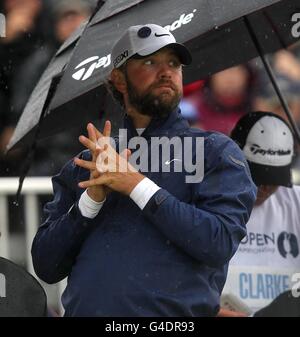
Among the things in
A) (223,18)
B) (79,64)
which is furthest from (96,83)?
(223,18)

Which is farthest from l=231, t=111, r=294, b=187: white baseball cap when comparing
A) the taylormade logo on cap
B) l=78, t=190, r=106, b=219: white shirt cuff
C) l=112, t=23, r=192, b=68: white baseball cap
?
l=78, t=190, r=106, b=219: white shirt cuff

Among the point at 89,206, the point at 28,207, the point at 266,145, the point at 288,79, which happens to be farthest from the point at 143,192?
the point at 288,79

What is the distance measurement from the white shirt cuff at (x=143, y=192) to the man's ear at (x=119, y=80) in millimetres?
629

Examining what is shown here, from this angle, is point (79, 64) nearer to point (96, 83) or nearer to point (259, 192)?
point (96, 83)

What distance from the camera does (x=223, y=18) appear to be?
4629 mm

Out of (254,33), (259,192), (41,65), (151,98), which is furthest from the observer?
(41,65)

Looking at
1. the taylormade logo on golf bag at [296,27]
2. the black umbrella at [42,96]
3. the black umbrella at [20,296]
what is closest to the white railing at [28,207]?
the black umbrella at [42,96]

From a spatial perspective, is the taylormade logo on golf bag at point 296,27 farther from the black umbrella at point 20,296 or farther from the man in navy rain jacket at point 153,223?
the black umbrella at point 20,296

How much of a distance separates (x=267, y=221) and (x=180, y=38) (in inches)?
60.8

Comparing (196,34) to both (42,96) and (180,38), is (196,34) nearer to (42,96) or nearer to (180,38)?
(180,38)

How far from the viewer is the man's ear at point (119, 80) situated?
183 inches

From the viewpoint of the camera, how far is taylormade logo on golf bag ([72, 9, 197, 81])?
15.7ft

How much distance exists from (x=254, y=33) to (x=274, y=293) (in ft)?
4.16

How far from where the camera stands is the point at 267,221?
5.95m
